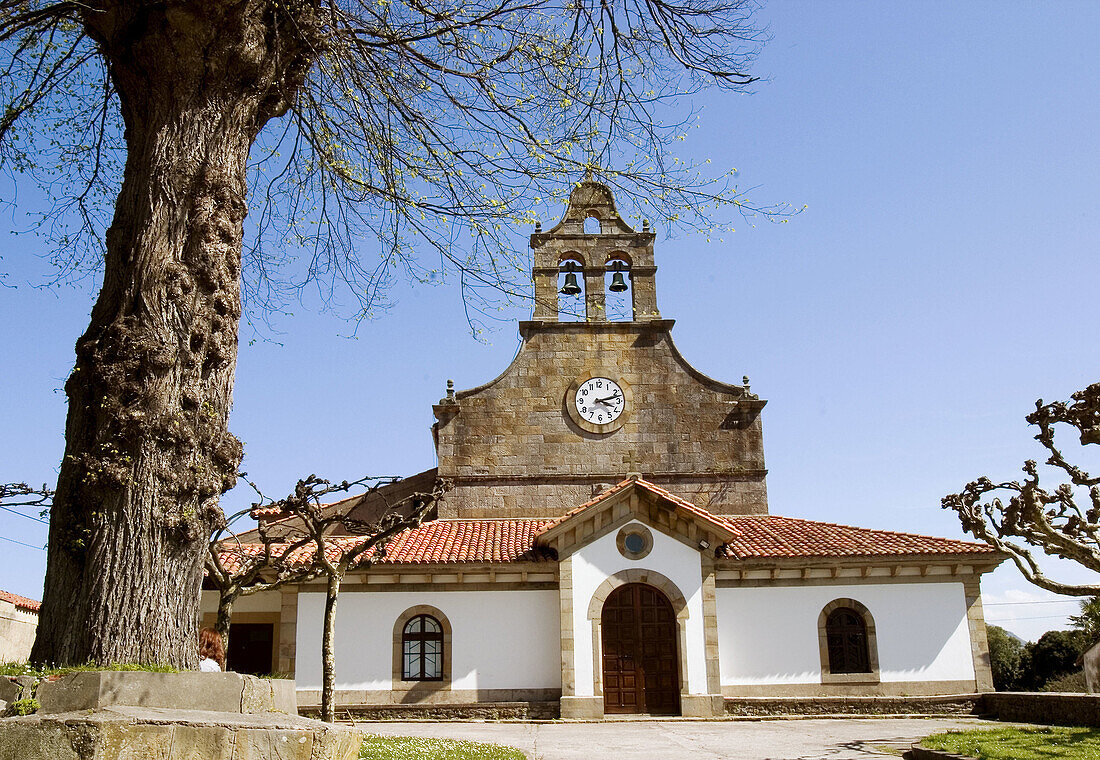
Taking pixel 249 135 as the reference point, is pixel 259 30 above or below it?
above

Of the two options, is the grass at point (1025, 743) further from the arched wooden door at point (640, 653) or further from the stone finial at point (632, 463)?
the stone finial at point (632, 463)

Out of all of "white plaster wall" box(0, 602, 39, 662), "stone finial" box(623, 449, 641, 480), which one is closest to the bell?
"stone finial" box(623, 449, 641, 480)

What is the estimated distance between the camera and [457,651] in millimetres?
18500

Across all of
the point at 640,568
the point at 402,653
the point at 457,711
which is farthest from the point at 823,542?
the point at 402,653

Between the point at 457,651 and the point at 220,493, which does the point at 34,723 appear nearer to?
the point at 220,493

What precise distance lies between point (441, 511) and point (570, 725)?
675 centimetres

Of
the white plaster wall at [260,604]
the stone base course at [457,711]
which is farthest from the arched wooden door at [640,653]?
the white plaster wall at [260,604]

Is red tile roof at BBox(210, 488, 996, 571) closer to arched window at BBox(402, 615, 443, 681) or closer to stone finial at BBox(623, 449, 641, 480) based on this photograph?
arched window at BBox(402, 615, 443, 681)

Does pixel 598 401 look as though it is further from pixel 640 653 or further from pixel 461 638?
pixel 461 638

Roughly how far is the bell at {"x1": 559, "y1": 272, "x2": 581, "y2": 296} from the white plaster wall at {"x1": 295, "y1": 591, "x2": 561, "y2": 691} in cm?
726

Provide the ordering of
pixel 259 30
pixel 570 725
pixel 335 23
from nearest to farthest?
pixel 259 30 < pixel 335 23 < pixel 570 725

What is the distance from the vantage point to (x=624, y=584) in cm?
1897

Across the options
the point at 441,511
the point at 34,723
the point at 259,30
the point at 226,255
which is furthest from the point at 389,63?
the point at 441,511

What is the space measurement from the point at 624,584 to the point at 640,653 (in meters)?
1.39
